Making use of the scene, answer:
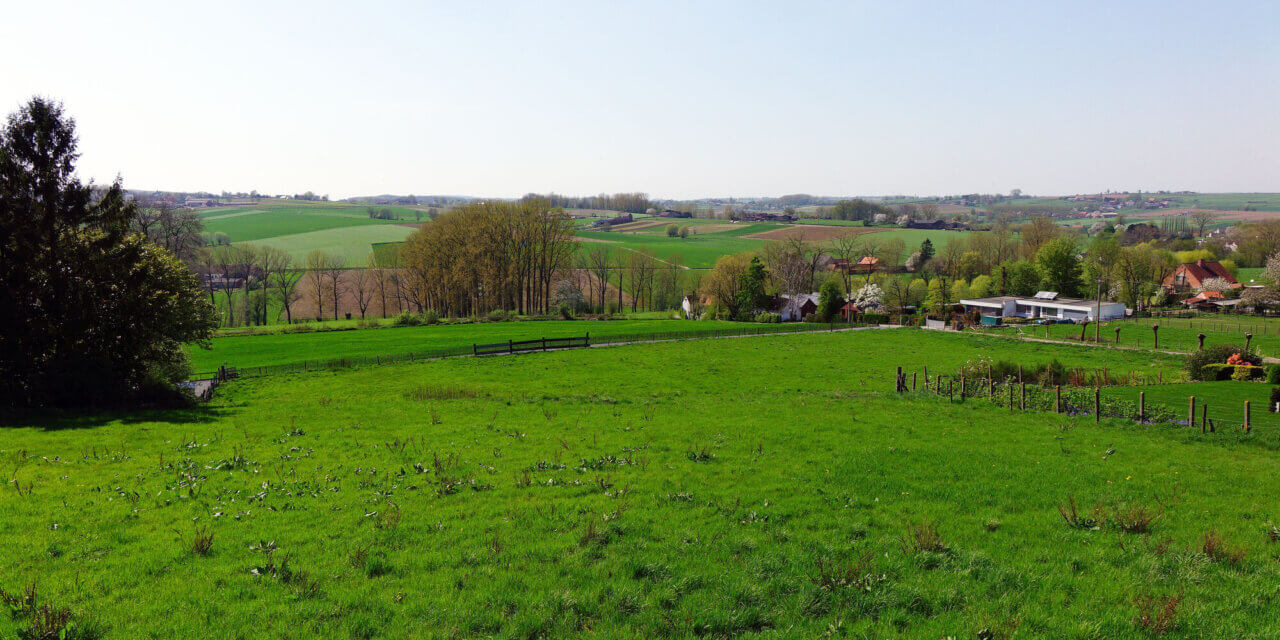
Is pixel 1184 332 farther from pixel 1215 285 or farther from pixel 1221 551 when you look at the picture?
pixel 1221 551

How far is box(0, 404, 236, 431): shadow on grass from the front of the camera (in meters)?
23.5

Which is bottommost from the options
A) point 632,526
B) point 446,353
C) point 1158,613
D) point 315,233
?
point 446,353

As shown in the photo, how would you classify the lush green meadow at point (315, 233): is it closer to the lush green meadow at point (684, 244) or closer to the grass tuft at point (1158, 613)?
the lush green meadow at point (684, 244)

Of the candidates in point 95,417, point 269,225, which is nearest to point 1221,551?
point 95,417

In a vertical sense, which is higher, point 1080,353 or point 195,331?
point 195,331

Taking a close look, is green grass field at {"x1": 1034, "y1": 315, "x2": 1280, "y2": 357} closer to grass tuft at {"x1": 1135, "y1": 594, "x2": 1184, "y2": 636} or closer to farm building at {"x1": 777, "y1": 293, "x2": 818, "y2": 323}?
farm building at {"x1": 777, "y1": 293, "x2": 818, "y2": 323}

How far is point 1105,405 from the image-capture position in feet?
86.0

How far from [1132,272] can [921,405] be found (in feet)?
296

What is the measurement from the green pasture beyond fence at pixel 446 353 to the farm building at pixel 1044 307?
1063 inches

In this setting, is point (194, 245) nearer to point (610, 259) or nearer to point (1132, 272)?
point (610, 259)

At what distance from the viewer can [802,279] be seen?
11144 cm

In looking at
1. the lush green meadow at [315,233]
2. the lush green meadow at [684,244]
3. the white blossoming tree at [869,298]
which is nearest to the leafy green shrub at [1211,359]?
the white blossoming tree at [869,298]

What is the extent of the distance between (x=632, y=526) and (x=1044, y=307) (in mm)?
95036

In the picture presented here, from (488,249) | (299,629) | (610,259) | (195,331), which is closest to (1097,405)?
(299,629)
